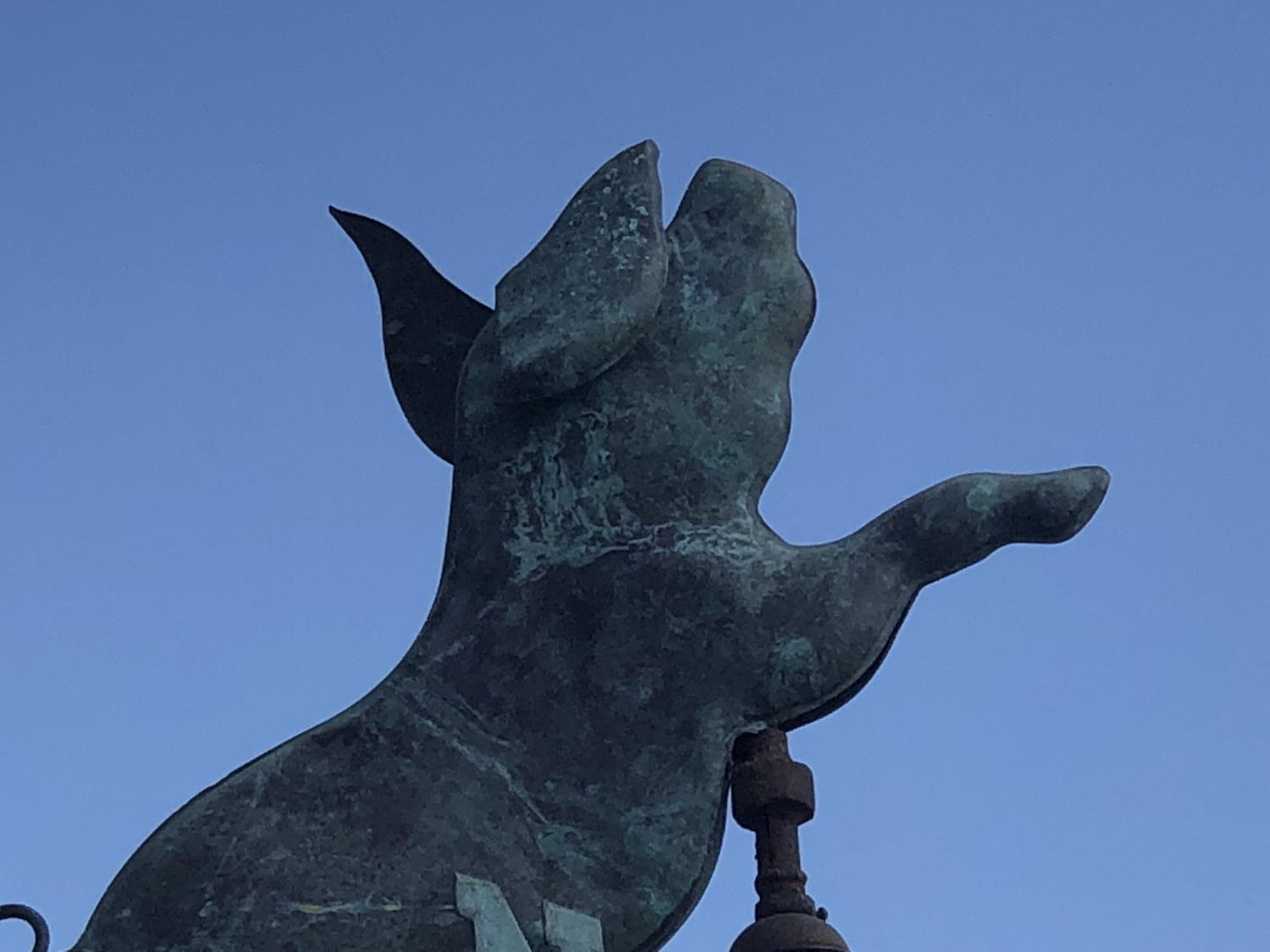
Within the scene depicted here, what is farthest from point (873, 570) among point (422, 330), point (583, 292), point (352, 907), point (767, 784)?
point (422, 330)

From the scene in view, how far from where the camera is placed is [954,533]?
4.95m

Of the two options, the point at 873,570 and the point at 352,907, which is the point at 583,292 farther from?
the point at 352,907

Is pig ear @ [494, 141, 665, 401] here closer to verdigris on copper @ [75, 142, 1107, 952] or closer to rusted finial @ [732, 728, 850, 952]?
verdigris on copper @ [75, 142, 1107, 952]

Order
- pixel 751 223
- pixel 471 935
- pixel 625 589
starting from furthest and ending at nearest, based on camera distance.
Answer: pixel 751 223 → pixel 625 589 → pixel 471 935

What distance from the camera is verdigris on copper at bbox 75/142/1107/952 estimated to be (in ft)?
15.6

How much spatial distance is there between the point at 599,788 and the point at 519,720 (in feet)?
0.70

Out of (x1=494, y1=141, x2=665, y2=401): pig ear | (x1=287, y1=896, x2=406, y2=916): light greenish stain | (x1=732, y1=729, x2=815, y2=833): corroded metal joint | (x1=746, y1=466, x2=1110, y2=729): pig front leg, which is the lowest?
(x1=287, y1=896, x2=406, y2=916): light greenish stain

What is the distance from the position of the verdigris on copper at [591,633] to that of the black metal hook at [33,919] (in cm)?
10

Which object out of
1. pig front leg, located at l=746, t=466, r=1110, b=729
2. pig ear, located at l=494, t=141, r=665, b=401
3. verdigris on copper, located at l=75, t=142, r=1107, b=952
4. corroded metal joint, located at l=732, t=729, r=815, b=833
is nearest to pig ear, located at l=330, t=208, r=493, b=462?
verdigris on copper, located at l=75, t=142, r=1107, b=952

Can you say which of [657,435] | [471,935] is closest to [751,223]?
[657,435]

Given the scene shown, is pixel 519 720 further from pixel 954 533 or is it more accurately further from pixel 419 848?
pixel 954 533

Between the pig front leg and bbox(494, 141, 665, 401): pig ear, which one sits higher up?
bbox(494, 141, 665, 401): pig ear

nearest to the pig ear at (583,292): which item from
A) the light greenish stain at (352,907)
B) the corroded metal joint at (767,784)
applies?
the corroded metal joint at (767,784)

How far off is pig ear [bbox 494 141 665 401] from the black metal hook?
136 centimetres
